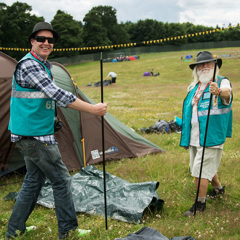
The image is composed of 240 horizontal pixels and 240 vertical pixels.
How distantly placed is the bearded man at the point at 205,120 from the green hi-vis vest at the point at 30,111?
2059mm

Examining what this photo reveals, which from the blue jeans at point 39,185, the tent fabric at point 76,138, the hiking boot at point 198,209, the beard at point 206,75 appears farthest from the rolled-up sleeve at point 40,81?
the tent fabric at point 76,138

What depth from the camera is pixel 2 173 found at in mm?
5383

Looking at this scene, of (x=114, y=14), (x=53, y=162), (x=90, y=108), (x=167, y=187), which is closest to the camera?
(x=90, y=108)

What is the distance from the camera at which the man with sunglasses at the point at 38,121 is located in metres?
2.93

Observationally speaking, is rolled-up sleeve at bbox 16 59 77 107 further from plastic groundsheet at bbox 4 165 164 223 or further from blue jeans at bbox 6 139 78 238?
plastic groundsheet at bbox 4 165 164 223

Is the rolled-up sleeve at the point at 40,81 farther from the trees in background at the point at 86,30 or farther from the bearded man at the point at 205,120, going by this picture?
the trees in background at the point at 86,30

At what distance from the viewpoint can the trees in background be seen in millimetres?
54531

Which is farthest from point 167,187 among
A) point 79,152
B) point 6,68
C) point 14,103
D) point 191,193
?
point 6,68

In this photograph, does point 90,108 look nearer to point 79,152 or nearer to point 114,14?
point 79,152

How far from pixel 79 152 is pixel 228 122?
3.17 meters

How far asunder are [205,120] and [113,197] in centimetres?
183

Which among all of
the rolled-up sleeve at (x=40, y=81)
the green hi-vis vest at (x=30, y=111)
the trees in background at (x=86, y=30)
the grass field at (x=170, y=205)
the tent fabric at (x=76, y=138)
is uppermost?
the trees in background at (x=86, y=30)

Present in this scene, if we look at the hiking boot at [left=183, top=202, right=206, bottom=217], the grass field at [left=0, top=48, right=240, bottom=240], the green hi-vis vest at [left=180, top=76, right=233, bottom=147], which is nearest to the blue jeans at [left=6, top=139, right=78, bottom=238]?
the grass field at [left=0, top=48, right=240, bottom=240]

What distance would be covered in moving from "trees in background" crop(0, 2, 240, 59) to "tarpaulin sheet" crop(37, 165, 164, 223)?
2544cm
